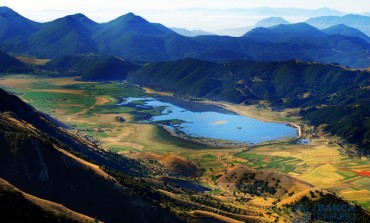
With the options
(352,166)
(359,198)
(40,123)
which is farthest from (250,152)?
(40,123)

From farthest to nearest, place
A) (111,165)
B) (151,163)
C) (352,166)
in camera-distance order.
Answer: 1. (352,166)
2. (151,163)
3. (111,165)

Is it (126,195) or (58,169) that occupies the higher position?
(58,169)

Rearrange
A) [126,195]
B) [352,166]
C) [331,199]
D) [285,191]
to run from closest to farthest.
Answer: [126,195] < [331,199] < [285,191] < [352,166]

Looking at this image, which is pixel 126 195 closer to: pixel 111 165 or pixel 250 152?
pixel 111 165

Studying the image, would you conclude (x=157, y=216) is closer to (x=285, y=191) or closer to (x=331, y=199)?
(x=331, y=199)

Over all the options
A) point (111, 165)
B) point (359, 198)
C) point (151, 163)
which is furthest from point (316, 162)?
point (111, 165)

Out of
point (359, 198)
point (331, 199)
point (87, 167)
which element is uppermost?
point (87, 167)

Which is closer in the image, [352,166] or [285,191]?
[285,191]

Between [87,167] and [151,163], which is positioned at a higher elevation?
[87,167]

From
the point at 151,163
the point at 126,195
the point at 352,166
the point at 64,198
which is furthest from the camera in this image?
the point at 352,166
